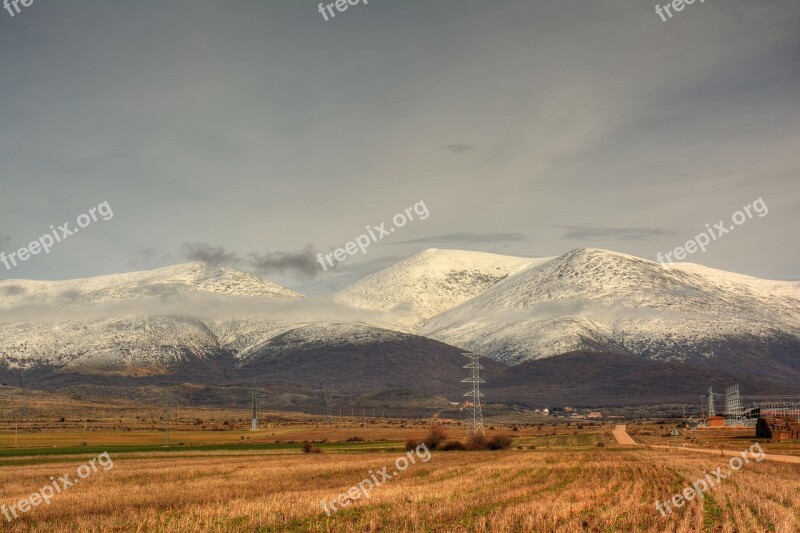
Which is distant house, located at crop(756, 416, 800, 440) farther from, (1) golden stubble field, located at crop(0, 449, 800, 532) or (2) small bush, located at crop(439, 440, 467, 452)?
(1) golden stubble field, located at crop(0, 449, 800, 532)

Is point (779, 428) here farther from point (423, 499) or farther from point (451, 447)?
point (423, 499)

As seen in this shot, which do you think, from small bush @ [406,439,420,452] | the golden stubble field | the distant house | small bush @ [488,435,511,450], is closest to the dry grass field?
the golden stubble field

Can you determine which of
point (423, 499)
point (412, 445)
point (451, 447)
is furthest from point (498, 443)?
point (423, 499)

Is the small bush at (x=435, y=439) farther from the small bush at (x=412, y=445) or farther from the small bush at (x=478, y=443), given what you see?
the small bush at (x=478, y=443)

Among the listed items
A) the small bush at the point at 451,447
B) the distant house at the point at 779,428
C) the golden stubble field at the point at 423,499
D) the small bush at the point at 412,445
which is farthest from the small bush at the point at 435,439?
the distant house at the point at 779,428

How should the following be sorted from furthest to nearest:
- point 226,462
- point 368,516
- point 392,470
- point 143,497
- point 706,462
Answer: point 226,462, point 706,462, point 392,470, point 143,497, point 368,516

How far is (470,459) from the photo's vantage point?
68812 mm

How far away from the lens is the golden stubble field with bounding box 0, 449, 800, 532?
29.1 meters

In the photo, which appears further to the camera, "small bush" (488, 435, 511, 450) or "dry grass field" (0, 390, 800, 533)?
"small bush" (488, 435, 511, 450)

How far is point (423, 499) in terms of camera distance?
120ft

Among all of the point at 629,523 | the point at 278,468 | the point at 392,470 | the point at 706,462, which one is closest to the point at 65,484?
the point at 278,468

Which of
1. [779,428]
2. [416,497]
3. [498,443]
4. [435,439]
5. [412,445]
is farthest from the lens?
[779,428]

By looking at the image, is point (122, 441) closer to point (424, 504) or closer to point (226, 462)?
point (226, 462)

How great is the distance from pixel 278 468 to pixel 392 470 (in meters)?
9.00
